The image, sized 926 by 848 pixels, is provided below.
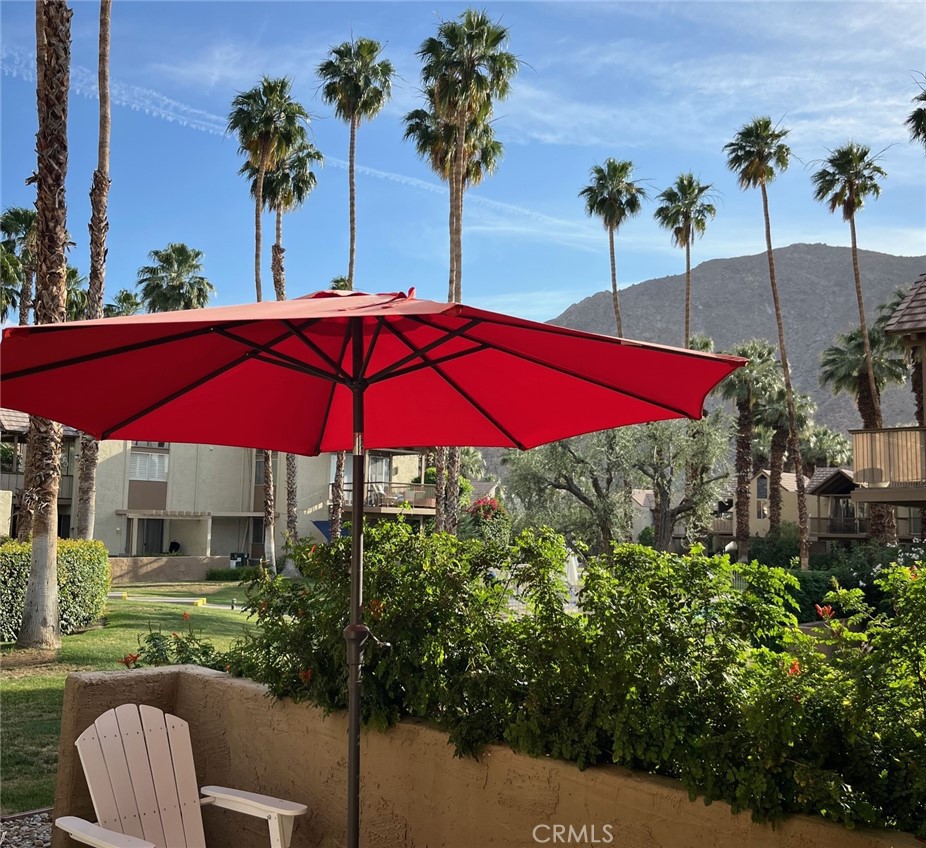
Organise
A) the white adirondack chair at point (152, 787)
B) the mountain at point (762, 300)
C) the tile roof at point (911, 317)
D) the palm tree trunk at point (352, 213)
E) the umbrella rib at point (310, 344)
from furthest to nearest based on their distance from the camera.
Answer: the mountain at point (762, 300) → the palm tree trunk at point (352, 213) → the tile roof at point (911, 317) → the white adirondack chair at point (152, 787) → the umbrella rib at point (310, 344)

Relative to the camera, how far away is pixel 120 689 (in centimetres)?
502

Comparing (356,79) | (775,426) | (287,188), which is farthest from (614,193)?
(775,426)

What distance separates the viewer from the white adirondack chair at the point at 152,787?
407cm

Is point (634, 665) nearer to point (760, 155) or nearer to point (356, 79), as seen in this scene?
point (356, 79)

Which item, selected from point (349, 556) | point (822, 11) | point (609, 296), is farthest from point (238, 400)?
point (609, 296)

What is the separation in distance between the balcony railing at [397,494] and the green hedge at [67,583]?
2462 cm

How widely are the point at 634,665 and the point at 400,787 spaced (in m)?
1.42

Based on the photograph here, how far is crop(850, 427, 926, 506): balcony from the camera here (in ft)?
55.9

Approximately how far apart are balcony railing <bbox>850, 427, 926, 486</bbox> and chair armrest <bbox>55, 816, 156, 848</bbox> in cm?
1615

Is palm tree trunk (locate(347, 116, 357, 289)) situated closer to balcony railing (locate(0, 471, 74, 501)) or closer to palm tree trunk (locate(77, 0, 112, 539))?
balcony railing (locate(0, 471, 74, 501))

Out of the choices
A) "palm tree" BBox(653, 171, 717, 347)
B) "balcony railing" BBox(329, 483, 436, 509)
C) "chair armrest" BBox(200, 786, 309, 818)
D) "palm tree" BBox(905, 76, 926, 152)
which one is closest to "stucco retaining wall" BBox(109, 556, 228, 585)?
"balcony railing" BBox(329, 483, 436, 509)

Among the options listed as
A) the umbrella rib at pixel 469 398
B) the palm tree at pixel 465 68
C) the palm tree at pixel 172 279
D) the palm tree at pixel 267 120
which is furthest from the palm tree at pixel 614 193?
the umbrella rib at pixel 469 398

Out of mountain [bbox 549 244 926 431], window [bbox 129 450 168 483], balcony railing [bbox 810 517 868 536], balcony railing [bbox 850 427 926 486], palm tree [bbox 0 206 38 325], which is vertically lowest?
balcony railing [bbox 810 517 868 536]

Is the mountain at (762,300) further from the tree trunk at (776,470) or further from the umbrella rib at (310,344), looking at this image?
the umbrella rib at (310,344)
